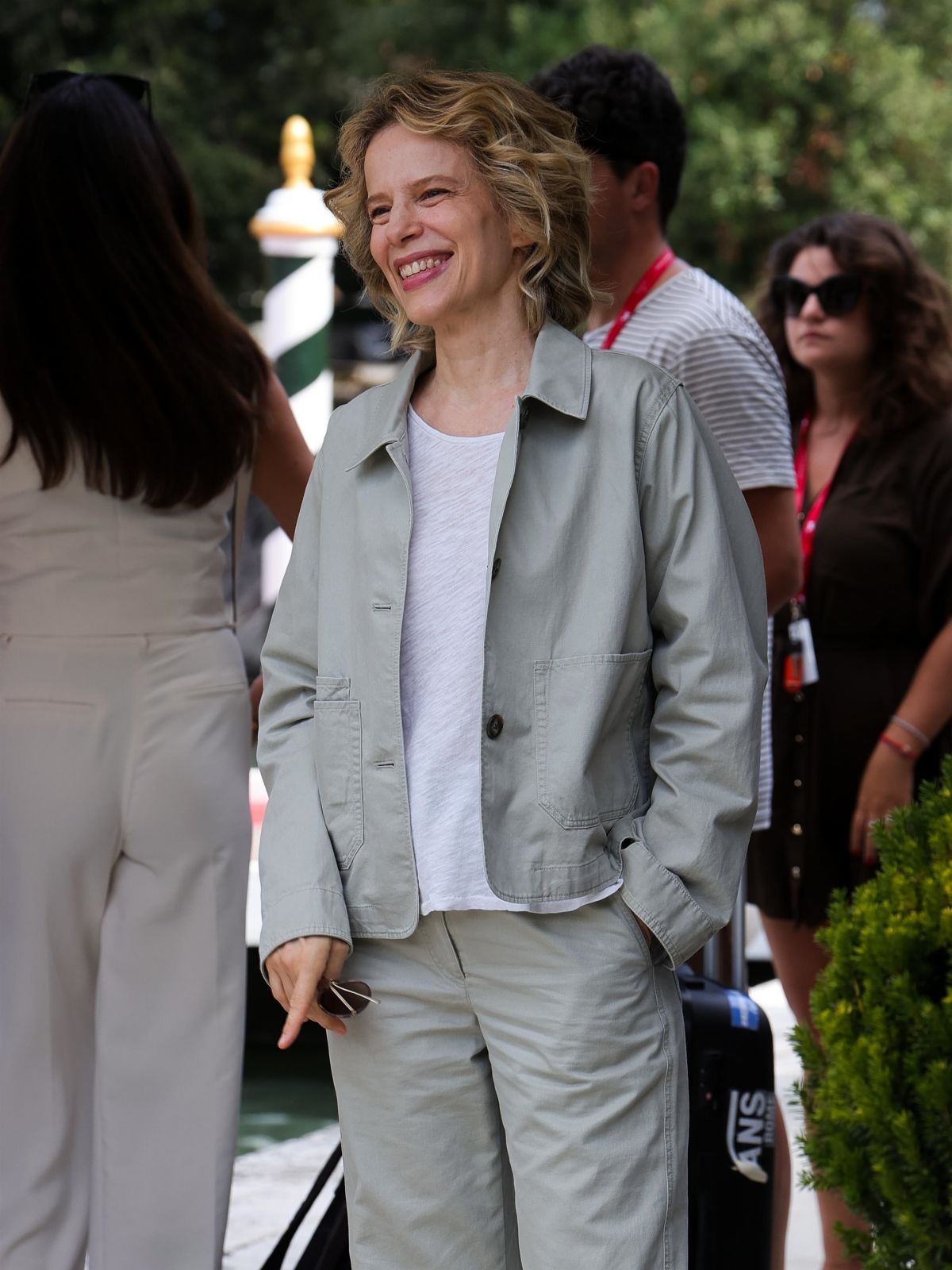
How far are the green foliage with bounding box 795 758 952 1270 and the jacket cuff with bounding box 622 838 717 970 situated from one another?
25 cm

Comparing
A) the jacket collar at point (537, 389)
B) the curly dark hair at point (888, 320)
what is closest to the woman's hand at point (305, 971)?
the jacket collar at point (537, 389)

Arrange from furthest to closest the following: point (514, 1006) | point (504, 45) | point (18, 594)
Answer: point (504, 45), point (18, 594), point (514, 1006)

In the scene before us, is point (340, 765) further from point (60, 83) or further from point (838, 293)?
point (838, 293)

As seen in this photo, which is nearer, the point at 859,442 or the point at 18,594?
the point at 18,594

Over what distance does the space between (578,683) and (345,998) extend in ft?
1.61

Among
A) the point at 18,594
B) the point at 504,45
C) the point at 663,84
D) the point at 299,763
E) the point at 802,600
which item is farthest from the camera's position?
the point at 504,45

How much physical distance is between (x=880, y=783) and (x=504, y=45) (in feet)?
53.7

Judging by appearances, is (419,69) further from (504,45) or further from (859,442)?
(504,45)

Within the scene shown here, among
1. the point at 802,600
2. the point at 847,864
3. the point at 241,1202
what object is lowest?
the point at 241,1202

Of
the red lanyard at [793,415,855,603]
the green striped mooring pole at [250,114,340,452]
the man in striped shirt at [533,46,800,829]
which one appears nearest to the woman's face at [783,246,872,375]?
the red lanyard at [793,415,855,603]

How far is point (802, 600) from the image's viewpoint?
3420 mm

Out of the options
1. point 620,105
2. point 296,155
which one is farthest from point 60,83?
point 296,155

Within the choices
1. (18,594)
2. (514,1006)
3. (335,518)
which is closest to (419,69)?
(335,518)

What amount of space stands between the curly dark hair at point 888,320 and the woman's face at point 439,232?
1549 millimetres
